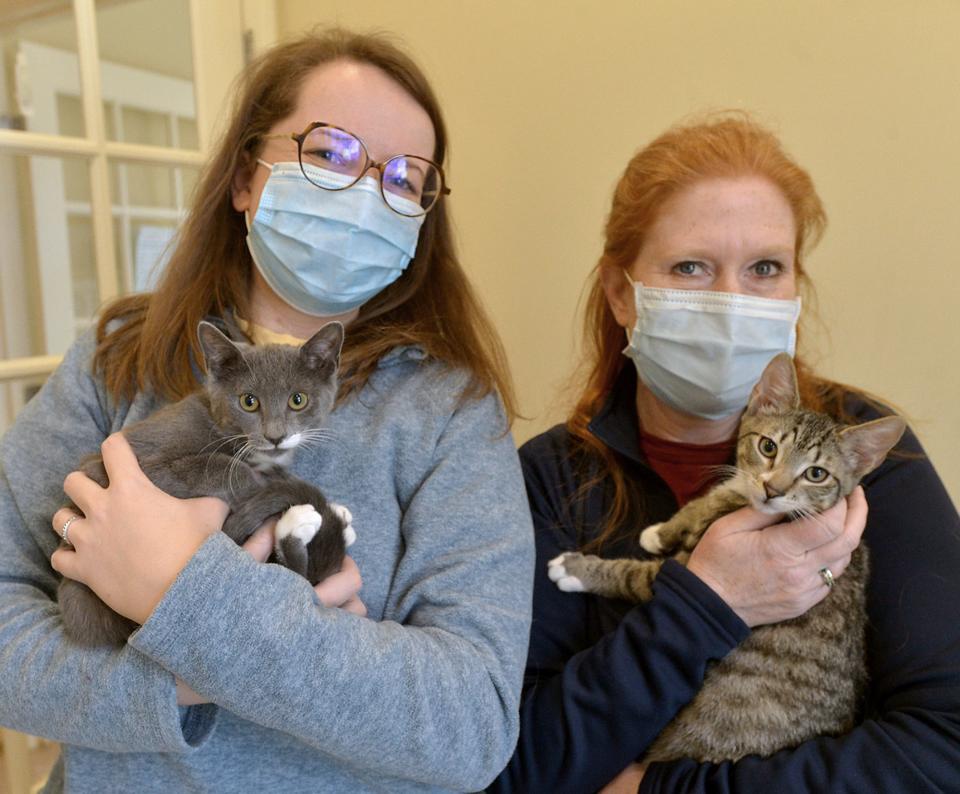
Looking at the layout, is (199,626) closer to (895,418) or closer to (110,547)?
(110,547)

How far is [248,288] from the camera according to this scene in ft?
4.56

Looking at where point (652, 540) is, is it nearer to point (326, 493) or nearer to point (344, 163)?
point (326, 493)

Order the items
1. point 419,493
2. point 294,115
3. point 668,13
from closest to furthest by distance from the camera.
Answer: point 419,493, point 294,115, point 668,13

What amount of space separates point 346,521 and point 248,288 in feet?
1.84

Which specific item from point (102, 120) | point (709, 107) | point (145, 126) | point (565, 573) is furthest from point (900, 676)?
Answer: point (145, 126)

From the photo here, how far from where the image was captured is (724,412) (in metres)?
1.47

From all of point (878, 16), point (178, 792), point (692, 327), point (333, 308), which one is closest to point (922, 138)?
point (878, 16)

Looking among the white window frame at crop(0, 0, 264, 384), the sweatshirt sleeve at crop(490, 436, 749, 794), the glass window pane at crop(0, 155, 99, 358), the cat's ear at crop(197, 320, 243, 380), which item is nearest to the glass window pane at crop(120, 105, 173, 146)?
the white window frame at crop(0, 0, 264, 384)

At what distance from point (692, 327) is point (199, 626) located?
1020 mm

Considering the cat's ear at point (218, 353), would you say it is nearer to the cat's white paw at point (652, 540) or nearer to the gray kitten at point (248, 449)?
the gray kitten at point (248, 449)

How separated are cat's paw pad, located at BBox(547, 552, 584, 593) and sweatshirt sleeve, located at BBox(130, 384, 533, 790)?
254 mm

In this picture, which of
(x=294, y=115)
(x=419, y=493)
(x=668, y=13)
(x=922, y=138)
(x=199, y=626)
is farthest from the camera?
(x=668, y=13)

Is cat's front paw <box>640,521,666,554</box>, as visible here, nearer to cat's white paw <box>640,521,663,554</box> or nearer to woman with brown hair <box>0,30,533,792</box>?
cat's white paw <box>640,521,663,554</box>

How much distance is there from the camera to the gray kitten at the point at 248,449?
101 cm
